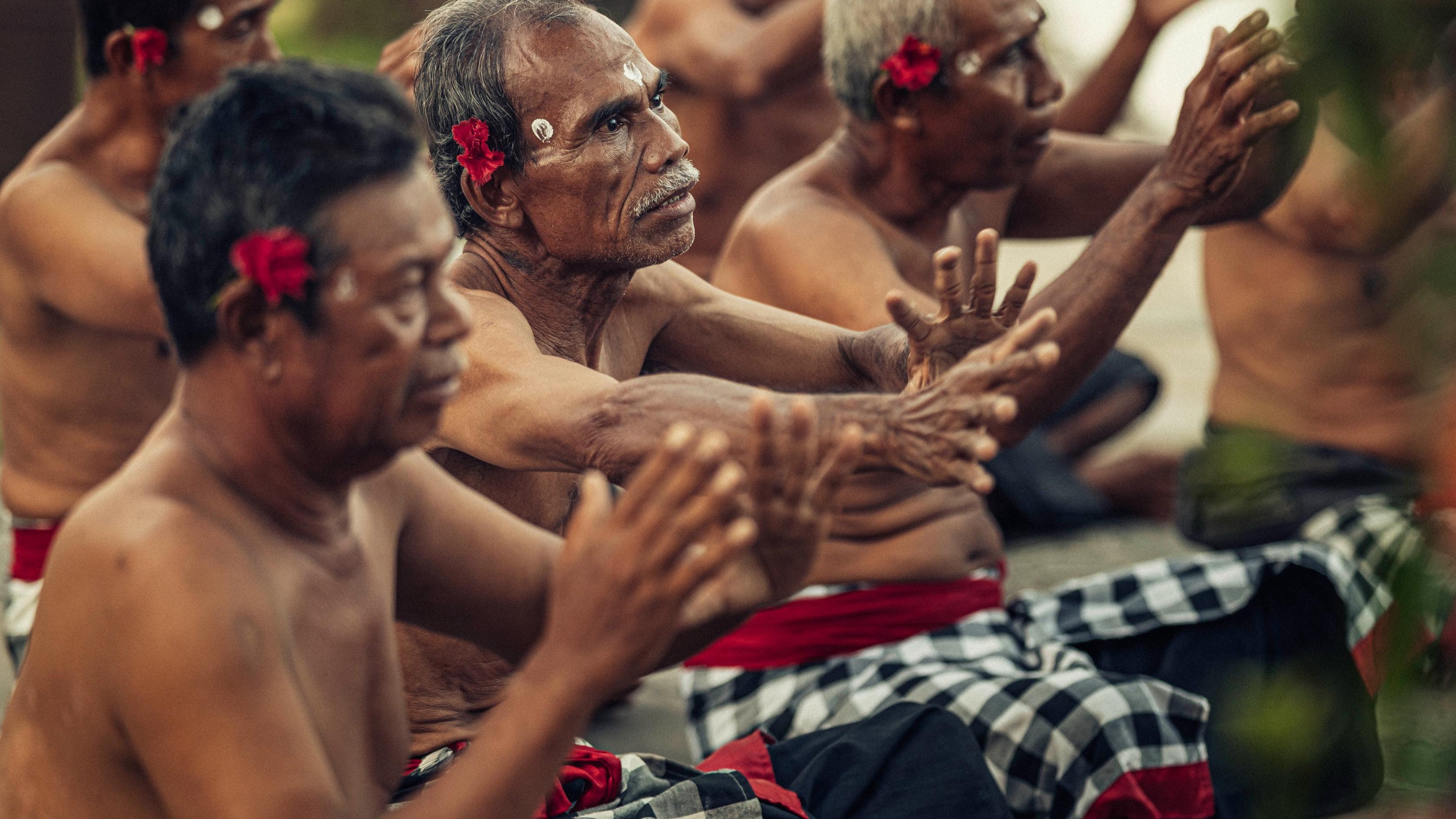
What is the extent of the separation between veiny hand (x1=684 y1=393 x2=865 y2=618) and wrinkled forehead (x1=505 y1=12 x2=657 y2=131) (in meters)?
0.87

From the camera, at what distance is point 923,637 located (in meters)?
3.61

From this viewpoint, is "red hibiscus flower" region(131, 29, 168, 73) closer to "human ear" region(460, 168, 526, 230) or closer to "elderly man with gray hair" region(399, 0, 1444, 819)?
"elderly man with gray hair" region(399, 0, 1444, 819)

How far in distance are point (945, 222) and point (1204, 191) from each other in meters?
0.91

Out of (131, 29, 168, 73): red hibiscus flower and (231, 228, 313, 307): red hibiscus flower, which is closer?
(231, 228, 313, 307): red hibiscus flower

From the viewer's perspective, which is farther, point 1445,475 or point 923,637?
point 923,637

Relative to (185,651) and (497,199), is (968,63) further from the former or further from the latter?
(185,651)

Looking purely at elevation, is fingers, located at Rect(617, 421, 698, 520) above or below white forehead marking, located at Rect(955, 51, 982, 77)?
below

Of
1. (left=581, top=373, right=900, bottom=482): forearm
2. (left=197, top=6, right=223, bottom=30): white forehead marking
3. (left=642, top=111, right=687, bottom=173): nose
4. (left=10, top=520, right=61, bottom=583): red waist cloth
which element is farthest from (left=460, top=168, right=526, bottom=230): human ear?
(left=10, top=520, right=61, bottom=583): red waist cloth

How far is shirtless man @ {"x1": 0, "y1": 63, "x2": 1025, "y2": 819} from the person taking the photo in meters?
1.64

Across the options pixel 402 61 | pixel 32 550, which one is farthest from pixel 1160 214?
pixel 32 550

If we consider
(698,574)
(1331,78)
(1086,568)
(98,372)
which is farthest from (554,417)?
(1086,568)

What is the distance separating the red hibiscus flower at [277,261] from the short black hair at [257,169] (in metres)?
0.01

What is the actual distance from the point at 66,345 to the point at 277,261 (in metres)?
2.62

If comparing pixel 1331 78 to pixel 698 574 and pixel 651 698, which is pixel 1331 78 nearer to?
pixel 698 574
